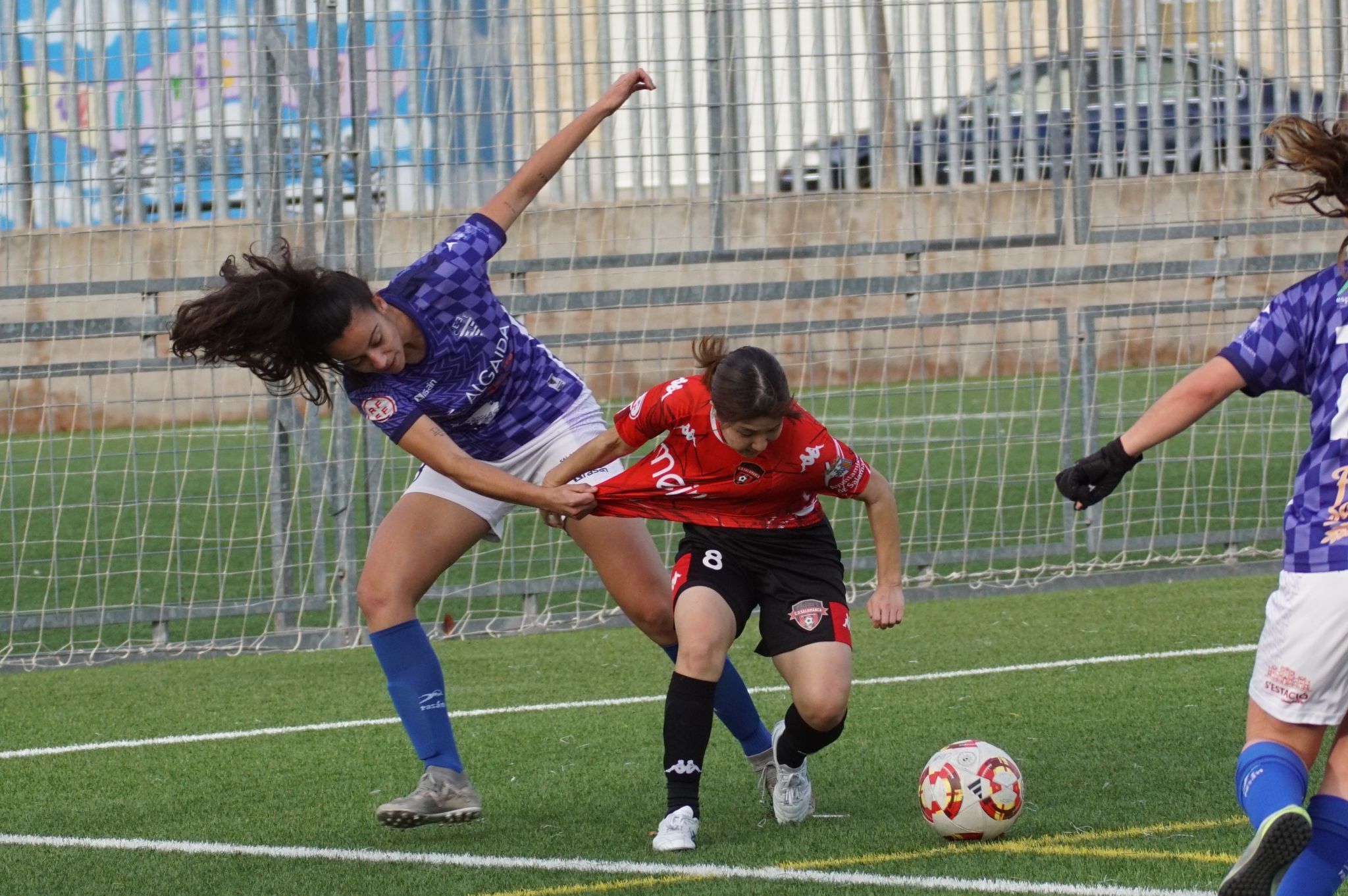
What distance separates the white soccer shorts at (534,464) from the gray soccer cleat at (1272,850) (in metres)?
2.32

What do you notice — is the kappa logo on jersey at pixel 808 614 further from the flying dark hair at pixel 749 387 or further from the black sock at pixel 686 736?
the flying dark hair at pixel 749 387

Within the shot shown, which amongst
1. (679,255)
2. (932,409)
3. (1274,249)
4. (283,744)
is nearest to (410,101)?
(679,255)

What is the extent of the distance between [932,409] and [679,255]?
168cm

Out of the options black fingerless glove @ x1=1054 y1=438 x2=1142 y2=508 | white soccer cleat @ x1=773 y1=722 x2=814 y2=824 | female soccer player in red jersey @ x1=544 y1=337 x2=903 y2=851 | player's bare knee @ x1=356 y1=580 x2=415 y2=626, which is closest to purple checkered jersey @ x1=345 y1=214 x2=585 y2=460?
female soccer player in red jersey @ x1=544 y1=337 x2=903 y2=851

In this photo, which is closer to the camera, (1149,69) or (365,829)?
(365,829)

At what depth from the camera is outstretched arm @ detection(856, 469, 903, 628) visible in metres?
4.55

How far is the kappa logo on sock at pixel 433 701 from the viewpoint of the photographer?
4.80 m

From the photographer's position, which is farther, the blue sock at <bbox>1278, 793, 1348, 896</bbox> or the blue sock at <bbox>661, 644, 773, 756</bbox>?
the blue sock at <bbox>661, 644, 773, 756</bbox>

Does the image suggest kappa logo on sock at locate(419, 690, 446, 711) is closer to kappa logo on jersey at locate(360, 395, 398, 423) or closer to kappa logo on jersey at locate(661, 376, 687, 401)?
kappa logo on jersey at locate(360, 395, 398, 423)

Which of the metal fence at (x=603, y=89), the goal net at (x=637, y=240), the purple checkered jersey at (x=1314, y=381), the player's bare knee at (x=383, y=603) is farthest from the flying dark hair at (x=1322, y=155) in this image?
the metal fence at (x=603, y=89)

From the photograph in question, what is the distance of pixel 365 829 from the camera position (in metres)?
4.78

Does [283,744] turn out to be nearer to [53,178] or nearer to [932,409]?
[53,178]

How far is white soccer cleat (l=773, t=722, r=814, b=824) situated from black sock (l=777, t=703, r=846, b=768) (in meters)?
0.02

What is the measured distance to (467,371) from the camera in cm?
481
